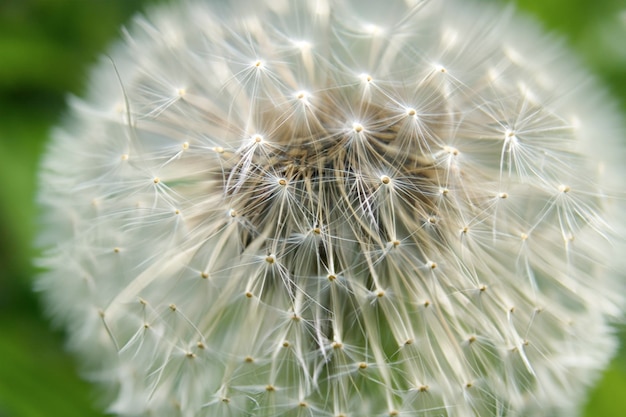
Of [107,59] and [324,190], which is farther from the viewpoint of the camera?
[107,59]

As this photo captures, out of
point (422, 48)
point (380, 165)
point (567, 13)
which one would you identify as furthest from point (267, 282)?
point (567, 13)

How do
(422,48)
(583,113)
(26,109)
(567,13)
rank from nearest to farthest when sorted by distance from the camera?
(422,48), (583,113), (567,13), (26,109)

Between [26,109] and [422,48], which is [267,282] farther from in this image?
[26,109]

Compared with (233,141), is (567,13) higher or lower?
higher

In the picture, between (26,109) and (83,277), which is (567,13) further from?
(26,109)

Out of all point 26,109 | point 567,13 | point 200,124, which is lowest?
point 26,109

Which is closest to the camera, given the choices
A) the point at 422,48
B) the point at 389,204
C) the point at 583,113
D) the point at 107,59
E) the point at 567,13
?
the point at 389,204
